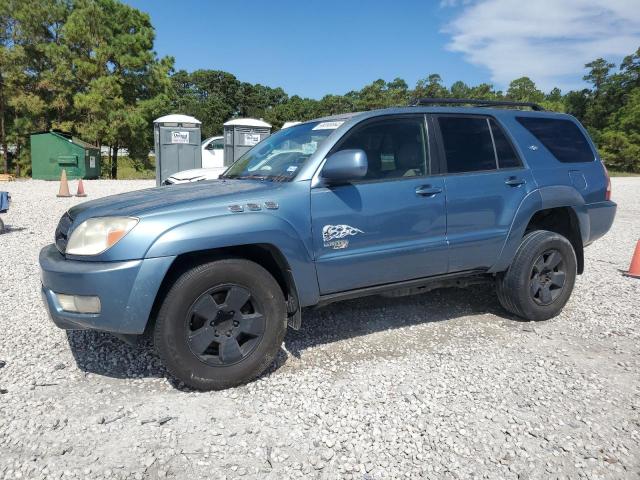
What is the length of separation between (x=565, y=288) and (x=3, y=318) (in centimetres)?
502

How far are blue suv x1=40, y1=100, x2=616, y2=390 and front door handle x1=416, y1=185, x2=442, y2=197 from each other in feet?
0.04

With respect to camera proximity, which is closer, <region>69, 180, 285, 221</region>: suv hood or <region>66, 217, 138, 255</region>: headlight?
<region>66, 217, 138, 255</region>: headlight

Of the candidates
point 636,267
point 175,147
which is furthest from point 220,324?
point 175,147

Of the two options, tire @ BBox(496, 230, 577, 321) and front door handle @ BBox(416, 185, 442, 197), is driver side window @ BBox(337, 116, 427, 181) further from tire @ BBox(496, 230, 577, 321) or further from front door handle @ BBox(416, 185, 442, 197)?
tire @ BBox(496, 230, 577, 321)

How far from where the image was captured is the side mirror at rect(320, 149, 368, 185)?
3.17 m

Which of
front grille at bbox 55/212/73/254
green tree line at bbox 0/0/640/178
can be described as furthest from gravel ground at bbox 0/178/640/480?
green tree line at bbox 0/0/640/178

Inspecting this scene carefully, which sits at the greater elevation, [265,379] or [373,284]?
[373,284]

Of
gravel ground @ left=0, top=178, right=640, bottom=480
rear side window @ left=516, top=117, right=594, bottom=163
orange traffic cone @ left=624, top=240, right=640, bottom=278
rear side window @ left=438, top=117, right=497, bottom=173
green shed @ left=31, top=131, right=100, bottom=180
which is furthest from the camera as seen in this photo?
green shed @ left=31, top=131, right=100, bottom=180

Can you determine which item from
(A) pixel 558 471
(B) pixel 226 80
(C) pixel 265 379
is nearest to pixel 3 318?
(C) pixel 265 379

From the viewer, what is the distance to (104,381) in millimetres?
3199

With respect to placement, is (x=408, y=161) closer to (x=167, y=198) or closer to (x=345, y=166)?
(x=345, y=166)

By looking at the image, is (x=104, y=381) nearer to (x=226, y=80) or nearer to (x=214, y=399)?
(x=214, y=399)

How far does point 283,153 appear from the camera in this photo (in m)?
3.89

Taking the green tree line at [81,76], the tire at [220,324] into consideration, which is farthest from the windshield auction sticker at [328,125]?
the green tree line at [81,76]
